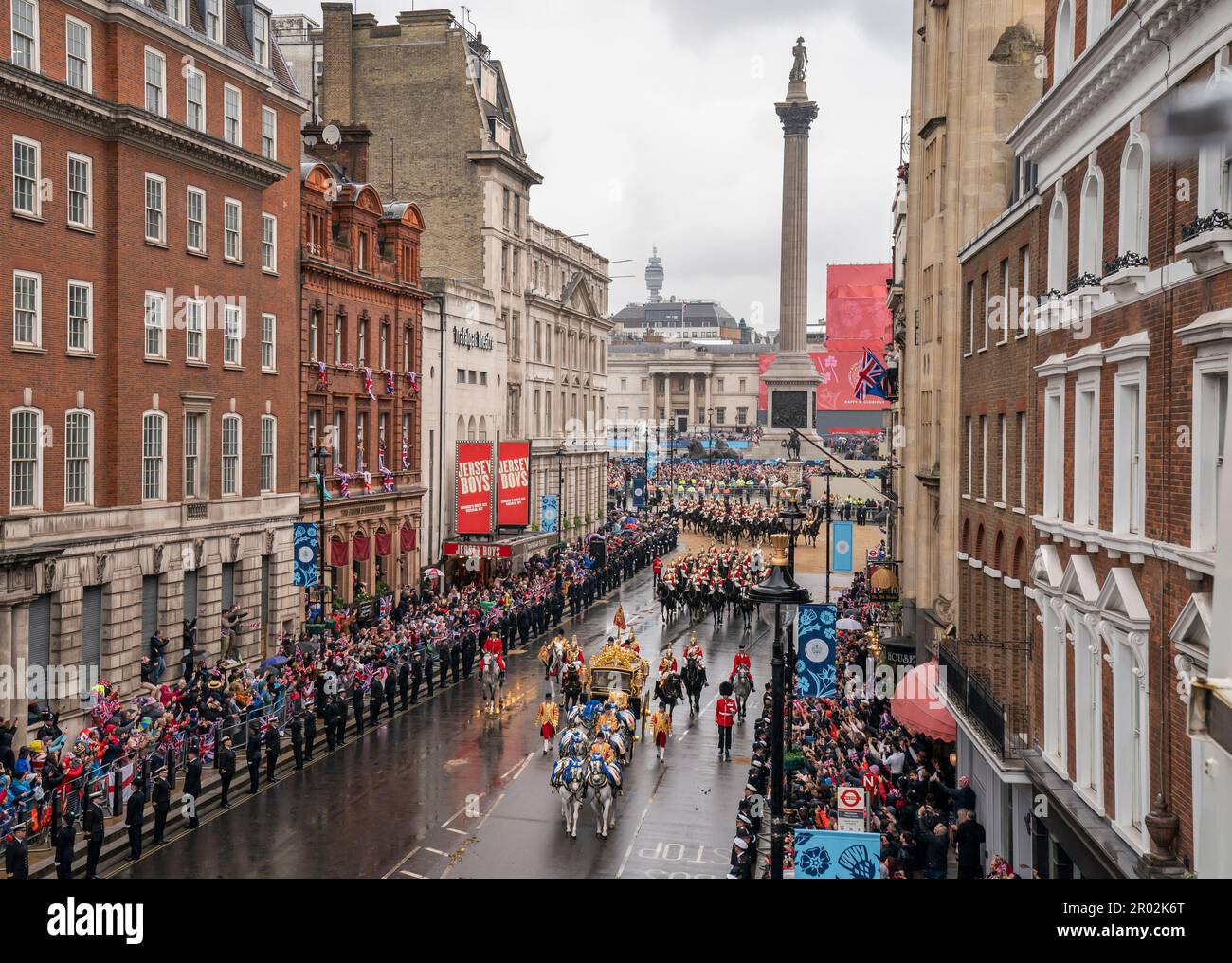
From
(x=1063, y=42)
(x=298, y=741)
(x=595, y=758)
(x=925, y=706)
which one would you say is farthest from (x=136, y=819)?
(x=1063, y=42)

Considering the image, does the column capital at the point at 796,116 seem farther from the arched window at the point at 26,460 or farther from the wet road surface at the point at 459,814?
the arched window at the point at 26,460

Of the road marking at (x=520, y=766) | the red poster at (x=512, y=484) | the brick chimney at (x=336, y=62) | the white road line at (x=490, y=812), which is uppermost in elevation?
the brick chimney at (x=336, y=62)

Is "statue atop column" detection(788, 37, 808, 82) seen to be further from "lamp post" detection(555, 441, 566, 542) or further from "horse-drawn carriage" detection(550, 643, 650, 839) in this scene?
"horse-drawn carriage" detection(550, 643, 650, 839)

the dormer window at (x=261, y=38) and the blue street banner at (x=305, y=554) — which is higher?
the dormer window at (x=261, y=38)

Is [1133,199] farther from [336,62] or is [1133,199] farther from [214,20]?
[336,62]

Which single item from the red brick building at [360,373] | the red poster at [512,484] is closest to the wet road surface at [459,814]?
the red brick building at [360,373]

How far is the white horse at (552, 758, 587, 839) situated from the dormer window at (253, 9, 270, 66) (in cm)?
2573

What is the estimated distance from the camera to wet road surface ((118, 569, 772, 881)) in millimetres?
20578

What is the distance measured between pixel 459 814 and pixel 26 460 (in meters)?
12.8

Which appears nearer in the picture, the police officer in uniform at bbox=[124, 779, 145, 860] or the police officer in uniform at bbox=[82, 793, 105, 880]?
the police officer in uniform at bbox=[82, 793, 105, 880]

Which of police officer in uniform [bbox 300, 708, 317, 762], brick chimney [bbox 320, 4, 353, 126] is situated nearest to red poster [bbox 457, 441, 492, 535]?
brick chimney [bbox 320, 4, 353, 126]

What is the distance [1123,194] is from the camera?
557 inches

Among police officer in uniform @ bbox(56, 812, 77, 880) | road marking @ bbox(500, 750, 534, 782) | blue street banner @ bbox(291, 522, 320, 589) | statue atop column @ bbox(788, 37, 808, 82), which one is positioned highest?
statue atop column @ bbox(788, 37, 808, 82)

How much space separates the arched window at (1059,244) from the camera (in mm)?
17484
